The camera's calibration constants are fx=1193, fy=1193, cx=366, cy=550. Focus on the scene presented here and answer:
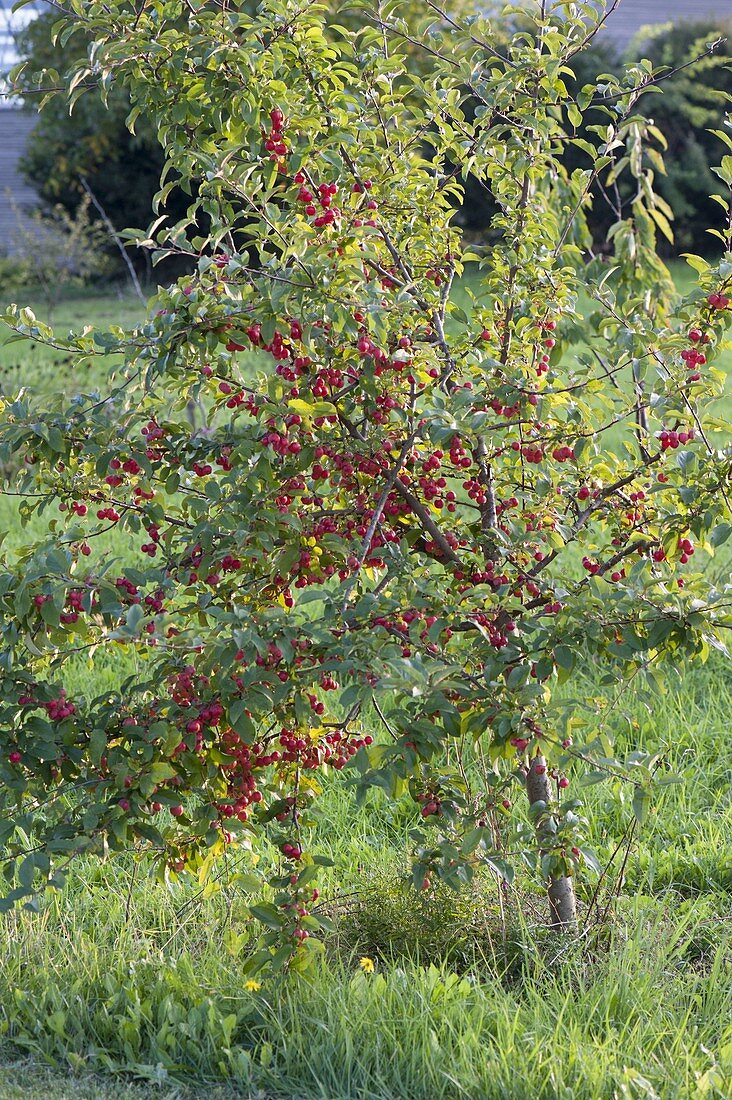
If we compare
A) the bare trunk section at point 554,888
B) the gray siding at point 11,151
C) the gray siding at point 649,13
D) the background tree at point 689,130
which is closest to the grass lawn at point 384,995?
the bare trunk section at point 554,888

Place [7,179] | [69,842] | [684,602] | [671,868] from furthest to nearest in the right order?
[7,179] → [671,868] → [69,842] → [684,602]

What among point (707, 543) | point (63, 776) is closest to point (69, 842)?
point (63, 776)

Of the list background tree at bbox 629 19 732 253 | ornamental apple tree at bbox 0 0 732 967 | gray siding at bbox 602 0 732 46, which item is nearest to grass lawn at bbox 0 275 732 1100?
ornamental apple tree at bbox 0 0 732 967

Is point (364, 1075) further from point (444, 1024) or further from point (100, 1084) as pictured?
point (100, 1084)

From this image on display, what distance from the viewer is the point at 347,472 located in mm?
2557

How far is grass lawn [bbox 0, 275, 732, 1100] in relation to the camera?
7.72 feet

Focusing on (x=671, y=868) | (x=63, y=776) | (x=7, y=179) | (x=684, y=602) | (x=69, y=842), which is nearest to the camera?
(x=684, y=602)

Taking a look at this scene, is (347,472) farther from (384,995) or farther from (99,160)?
(99,160)

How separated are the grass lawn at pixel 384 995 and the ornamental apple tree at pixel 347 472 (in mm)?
184

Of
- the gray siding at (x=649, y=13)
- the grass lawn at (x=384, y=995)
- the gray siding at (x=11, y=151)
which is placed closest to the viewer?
the grass lawn at (x=384, y=995)

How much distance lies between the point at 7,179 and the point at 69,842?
2112 cm

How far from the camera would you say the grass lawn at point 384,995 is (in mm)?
2354

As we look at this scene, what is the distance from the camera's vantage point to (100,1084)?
8.08 feet

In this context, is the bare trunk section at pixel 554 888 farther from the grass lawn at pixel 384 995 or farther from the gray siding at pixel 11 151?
the gray siding at pixel 11 151
